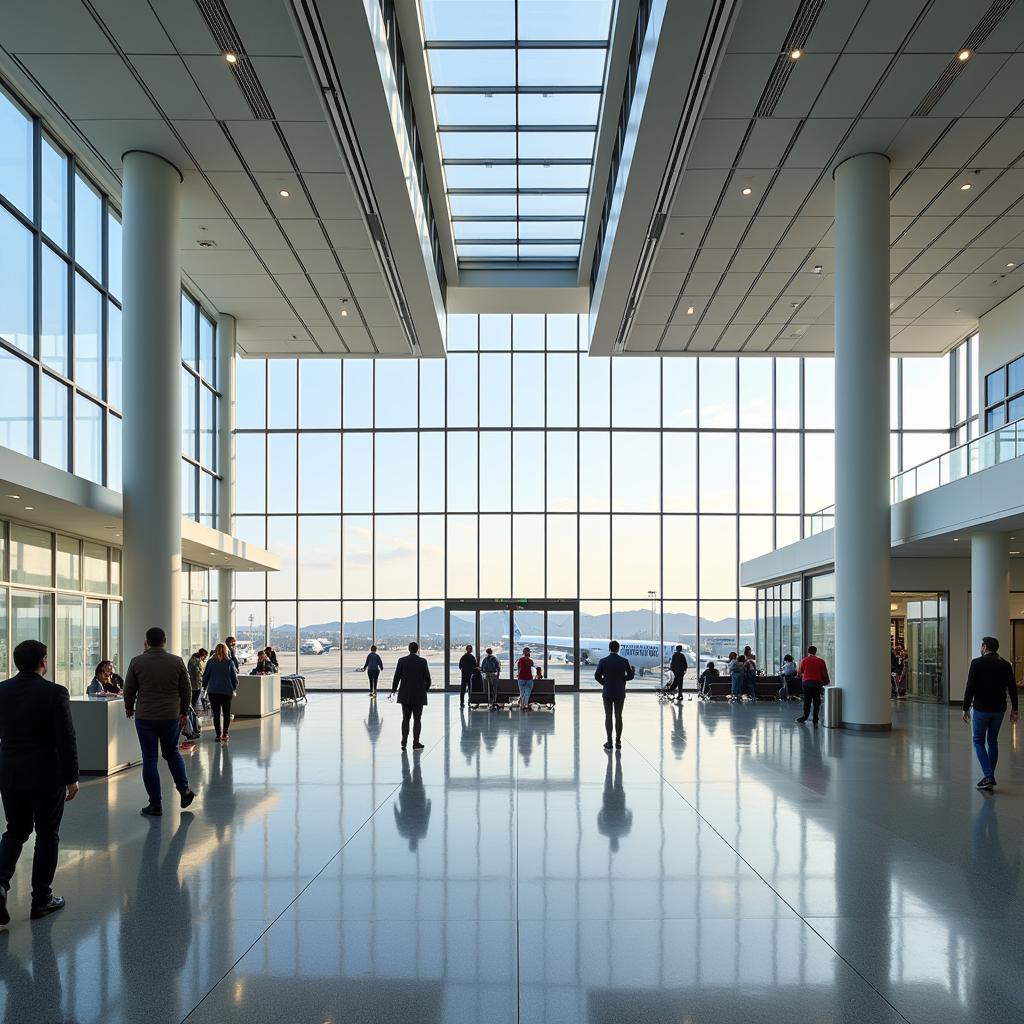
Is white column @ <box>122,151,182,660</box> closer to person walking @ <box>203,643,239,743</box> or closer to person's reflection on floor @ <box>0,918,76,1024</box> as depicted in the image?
person walking @ <box>203,643,239,743</box>

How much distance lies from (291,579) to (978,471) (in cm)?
2035

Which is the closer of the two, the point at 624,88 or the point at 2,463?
the point at 2,463

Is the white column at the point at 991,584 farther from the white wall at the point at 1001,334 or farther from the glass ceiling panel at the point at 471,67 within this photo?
the glass ceiling panel at the point at 471,67

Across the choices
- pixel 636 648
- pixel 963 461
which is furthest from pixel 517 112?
pixel 636 648

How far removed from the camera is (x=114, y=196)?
56.4 feet

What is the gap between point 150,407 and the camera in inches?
556

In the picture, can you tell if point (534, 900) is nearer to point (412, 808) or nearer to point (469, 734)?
point (412, 808)

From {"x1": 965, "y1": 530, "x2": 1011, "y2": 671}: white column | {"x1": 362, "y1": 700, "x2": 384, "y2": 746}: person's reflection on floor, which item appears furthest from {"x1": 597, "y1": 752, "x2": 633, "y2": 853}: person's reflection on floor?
{"x1": 965, "y1": 530, "x2": 1011, "y2": 671}: white column

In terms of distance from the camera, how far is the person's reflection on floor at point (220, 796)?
336 inches

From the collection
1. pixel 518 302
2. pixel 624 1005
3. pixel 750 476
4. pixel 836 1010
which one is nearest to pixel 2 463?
pixel 624 1005

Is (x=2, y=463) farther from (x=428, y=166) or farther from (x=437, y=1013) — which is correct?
(x=428, y=166)

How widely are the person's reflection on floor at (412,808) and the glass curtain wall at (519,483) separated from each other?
18.5 metres

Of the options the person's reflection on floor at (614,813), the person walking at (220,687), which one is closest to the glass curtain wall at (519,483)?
the person walking at (220,687)

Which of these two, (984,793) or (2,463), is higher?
(2,463)
